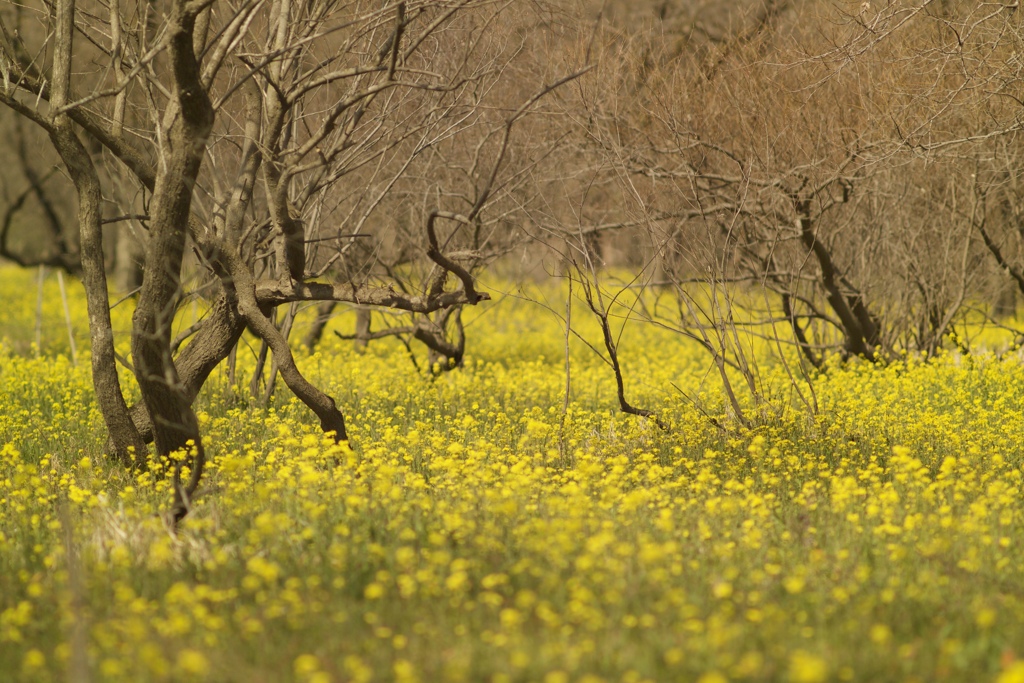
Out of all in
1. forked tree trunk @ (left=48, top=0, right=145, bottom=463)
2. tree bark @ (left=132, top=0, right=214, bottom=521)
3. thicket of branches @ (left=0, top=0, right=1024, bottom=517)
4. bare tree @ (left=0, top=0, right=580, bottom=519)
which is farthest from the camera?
forked tree trunk @ (left=48, top=0, right=145, bottom=463)

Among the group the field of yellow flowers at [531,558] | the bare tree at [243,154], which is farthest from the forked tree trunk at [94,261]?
the field of yellow flowers at [531,558]

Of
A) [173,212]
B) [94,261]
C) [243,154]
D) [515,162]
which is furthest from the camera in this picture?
[515,162]

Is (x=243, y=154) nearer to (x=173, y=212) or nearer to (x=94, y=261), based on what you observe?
(x=94, y=261)

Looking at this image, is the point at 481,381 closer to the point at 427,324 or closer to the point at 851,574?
the point at 427,324

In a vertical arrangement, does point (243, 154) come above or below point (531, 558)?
above

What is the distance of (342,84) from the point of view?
8.34 m

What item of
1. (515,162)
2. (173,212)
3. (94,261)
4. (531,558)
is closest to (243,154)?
(94,261)

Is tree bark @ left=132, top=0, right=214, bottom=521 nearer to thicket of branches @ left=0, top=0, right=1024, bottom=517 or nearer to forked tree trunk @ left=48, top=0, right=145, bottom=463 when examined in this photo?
thicket of branches @ left=0, top=0, right=1024, bottom=517

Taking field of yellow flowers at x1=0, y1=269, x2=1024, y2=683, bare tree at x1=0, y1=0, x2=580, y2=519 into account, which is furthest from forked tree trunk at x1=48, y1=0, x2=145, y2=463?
field of yellow flowers at x1=0, y1=269, x2=1024, y2=683

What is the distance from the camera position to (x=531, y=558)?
160 inches

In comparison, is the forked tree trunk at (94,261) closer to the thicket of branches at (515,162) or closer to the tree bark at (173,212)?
the thicket of branches at (515,162)

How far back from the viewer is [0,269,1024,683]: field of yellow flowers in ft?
10.3

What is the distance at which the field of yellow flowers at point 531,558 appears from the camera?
10.3 ft

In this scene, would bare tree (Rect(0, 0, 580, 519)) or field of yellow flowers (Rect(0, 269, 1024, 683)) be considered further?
Result: bare tree (Rect(0, 0, 580, 519))
